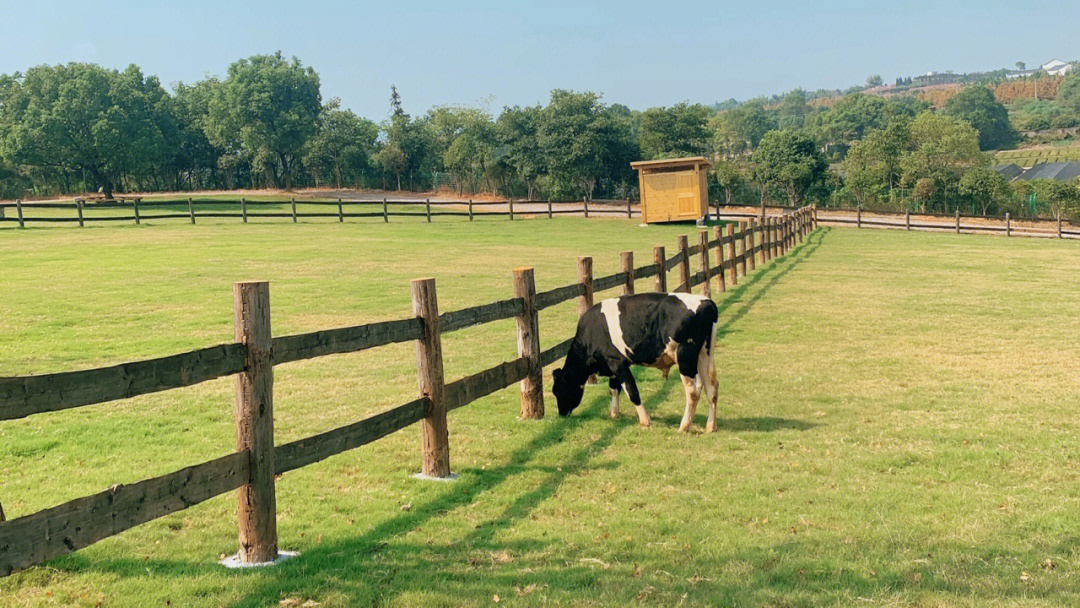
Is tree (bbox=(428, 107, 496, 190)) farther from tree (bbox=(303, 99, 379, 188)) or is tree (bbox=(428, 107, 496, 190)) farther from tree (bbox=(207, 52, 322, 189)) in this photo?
tree (bbox=(207, 52, 322, 189))

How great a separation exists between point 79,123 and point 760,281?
188 feet

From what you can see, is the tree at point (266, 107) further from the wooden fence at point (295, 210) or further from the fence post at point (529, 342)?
the fence post at point (529, 342)

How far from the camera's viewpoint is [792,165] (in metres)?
69.8

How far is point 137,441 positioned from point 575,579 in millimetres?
4813

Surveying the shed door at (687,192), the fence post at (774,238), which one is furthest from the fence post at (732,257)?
the shed door at (687,192)

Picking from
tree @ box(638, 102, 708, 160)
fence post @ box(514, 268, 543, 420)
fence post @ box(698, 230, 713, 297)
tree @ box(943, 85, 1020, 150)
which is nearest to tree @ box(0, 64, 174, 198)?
tree @ box(638, 102, 708, 160)

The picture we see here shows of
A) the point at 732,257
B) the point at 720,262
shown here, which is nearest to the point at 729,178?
the point at 732,257

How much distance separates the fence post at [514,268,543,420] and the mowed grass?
0.32 metres

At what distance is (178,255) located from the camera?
2645cm

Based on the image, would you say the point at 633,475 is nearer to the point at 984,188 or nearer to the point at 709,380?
the point at 709,380

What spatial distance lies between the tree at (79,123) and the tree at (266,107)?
20.0 ft

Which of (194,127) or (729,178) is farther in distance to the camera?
(194,127)

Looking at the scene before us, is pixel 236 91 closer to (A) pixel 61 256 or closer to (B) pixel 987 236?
(A) pixel 61 256

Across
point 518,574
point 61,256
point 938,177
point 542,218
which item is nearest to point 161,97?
point 542,218
